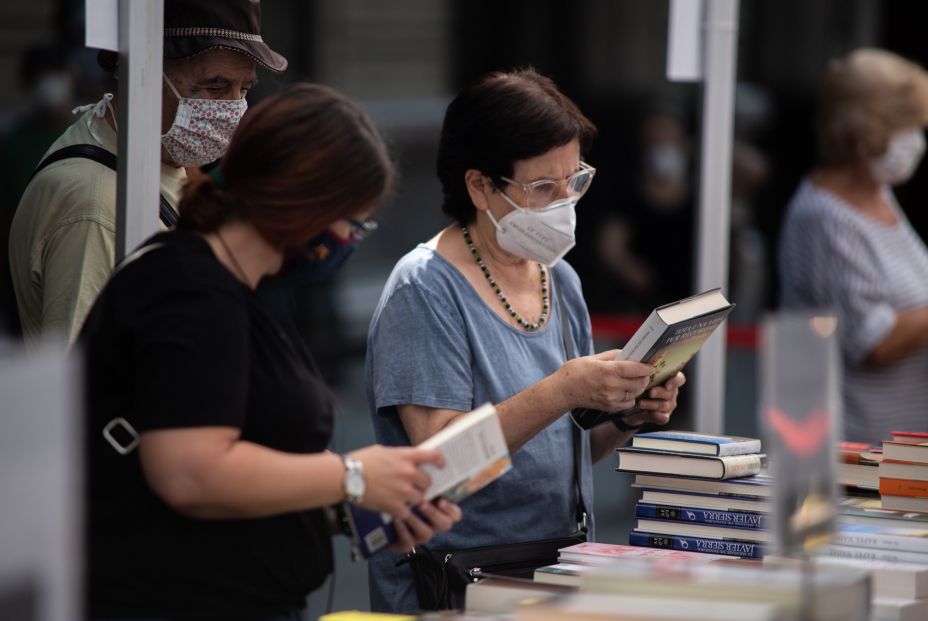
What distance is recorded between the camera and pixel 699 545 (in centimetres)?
240

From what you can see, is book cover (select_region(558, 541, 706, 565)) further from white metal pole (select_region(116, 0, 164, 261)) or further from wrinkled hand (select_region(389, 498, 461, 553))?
white metal pole (select_region(116, 0, 164, 261))

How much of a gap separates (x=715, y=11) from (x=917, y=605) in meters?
1.52

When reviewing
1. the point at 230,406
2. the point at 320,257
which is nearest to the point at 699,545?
the point at 320,257

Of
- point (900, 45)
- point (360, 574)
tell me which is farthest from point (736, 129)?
point (360, 574)

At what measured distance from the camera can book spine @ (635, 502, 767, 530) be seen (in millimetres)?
2365

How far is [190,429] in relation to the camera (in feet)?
5.38

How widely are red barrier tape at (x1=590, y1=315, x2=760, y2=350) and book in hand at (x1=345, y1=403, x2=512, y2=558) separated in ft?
12.2

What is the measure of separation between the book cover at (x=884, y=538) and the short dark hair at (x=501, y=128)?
2.89 ft

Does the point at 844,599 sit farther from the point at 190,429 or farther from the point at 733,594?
the point at 190,429

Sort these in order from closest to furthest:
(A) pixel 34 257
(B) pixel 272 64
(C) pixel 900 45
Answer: (A) pixel 34 257
(B) pixel 272 64
(C) pixel 900 45

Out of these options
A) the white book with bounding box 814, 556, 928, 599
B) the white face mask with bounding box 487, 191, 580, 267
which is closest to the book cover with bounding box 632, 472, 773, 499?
the white book with bounding box 814, 556, 928, 599

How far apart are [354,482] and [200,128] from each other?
95cm

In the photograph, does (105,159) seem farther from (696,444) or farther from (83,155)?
(696,444)

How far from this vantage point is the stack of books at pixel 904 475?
250 cm
